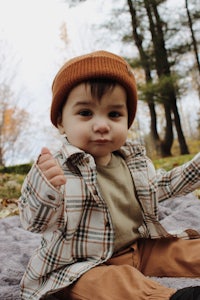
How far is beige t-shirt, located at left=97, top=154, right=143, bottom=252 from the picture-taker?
1219 millimetres

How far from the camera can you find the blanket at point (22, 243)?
1259mm

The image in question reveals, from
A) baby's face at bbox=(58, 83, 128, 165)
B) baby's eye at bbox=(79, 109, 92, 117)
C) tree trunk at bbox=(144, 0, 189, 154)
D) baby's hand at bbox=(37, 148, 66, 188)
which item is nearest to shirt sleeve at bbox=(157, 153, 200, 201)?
baby's face at bbox=(58, 83, 128, 165)

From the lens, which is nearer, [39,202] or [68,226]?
[39,202]

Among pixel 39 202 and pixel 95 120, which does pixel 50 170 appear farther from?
pixel 95 120

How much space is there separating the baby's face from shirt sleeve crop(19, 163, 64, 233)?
0.24m

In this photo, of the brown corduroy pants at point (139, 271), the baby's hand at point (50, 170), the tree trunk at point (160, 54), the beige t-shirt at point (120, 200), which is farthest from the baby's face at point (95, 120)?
the tree trunk at point (160, 54)

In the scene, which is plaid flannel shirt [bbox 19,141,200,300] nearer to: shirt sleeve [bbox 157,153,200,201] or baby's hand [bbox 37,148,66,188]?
baby's hand [bbox 37,148,66,188]

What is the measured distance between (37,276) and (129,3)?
29.2ft

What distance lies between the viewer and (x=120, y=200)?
1.26m

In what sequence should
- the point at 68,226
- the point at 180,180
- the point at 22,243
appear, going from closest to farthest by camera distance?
1. the point at 68,226
2. the point at 180,180
3. the point at 22,243

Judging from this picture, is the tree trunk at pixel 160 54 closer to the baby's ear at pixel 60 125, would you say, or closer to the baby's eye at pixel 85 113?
the baby's ear at pixel 60 125

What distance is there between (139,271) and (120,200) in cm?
25

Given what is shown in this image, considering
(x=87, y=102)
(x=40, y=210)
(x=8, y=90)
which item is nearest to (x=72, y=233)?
(x=40, y=210)

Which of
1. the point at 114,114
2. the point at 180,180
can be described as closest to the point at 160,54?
the point at 180,180
